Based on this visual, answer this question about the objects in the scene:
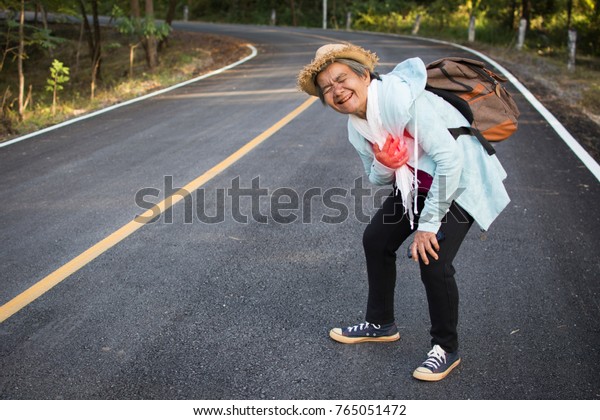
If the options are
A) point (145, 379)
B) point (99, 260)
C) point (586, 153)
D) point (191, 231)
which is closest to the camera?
point (145, 379)

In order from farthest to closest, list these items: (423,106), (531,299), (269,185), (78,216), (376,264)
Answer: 1. (269,185)
2. (78,216)
3. (531,299)
4. (376,264)
5. (423,106)

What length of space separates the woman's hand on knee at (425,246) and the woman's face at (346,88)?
648 mm

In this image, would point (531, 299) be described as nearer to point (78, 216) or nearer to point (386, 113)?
point (386, 113)

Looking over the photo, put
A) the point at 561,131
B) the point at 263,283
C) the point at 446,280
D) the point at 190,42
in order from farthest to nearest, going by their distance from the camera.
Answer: the point at 190,42 < the point at 561,131 < the point at 263,283 < the point at 446,280

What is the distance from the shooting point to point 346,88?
9.89ft

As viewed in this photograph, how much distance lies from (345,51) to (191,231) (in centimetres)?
276

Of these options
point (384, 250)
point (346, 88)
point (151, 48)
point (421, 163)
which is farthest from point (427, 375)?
point (151, 48)

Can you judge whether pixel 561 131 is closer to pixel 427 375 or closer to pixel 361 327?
pixel 361 327

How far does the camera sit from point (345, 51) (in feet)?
9.95

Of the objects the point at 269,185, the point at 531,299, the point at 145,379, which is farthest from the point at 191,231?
the point at 531,299

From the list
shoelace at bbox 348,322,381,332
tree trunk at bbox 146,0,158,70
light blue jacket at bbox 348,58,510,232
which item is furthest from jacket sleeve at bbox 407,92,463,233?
tree trunk at bbox 146,0,158,70

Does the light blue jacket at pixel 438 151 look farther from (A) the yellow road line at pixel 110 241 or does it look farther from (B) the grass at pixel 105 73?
(B) the grass at pixel 105 73

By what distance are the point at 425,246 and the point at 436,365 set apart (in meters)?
0.67

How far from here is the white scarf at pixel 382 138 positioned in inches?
117
